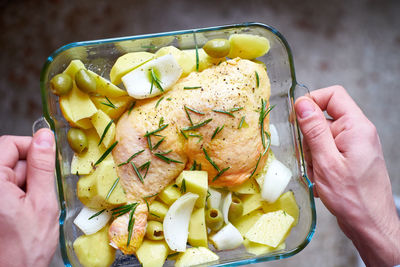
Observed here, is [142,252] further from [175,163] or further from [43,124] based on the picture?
[43,124]

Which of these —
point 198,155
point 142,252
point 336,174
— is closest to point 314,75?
point 336,174

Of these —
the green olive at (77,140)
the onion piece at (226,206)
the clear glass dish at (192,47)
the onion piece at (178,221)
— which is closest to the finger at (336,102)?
the clear glass dish at (192,47)

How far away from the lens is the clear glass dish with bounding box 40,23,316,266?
1603 millimetres

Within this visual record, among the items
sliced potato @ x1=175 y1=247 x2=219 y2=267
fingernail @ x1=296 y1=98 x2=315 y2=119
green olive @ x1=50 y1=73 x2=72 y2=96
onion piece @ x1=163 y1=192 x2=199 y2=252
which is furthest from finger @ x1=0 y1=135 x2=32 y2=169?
fingernail @ x1=296 y1=98 x2=315 y2=119

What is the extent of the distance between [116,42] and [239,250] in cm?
110

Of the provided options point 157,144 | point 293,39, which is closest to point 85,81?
point 157,144

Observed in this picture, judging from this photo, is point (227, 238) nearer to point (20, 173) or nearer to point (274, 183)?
point (274, 183)

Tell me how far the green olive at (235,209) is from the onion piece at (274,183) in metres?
0.12

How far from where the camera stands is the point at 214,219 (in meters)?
1.60

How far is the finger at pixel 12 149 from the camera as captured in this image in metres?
1.62

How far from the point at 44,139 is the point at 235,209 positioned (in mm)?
862

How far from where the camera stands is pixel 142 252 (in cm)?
161

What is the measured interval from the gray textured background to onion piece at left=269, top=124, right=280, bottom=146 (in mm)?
959

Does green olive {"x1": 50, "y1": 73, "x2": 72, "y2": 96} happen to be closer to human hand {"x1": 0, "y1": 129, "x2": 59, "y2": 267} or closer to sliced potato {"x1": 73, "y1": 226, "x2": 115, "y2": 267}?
human hand {"x1": 0, "y1": 129, "x2": 59, "y2": 267}
